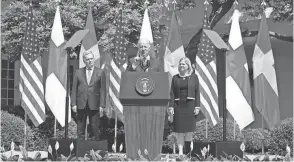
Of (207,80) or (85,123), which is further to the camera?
(207,80)

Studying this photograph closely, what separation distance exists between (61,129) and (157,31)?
385cm

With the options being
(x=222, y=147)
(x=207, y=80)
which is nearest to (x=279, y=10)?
(x=207, y=80)

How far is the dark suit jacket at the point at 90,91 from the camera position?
959 cm

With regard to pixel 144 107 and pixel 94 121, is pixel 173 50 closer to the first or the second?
pixel 94 121

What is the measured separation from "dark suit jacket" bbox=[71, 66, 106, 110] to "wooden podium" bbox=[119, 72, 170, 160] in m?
1.50

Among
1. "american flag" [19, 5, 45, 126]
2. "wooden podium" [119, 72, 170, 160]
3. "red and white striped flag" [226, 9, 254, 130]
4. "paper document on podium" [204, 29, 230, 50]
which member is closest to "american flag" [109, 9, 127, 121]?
"american flag" [19, 5, 45, 126]

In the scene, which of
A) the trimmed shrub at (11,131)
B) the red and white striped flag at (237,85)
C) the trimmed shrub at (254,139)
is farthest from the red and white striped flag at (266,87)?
the trimmed shrub at (11,131)

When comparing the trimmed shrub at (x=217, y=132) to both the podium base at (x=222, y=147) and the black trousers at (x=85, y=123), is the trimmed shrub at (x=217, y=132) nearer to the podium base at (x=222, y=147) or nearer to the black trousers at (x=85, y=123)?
the black trousers at (x=85, y=123)

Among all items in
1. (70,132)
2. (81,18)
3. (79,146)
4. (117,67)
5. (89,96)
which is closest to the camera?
(79,146)

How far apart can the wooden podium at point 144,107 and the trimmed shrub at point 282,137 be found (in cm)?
554

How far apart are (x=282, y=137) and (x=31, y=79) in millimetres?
6019

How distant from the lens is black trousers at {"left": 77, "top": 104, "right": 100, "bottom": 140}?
9.59 m

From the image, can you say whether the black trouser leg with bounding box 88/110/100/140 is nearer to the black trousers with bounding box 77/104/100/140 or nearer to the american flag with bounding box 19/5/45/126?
the black trousers with bounding box 77/104/100/140

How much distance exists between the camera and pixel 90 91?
960cm
